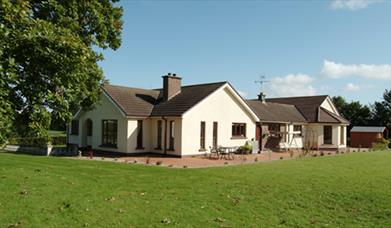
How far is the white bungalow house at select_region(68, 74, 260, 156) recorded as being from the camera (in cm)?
2511

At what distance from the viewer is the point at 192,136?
82.7 feet

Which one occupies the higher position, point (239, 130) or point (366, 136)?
point (239, 130)

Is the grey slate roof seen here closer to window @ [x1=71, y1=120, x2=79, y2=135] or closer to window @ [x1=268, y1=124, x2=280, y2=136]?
window @ [x1=268, y1=124, x2=280, y2=136]

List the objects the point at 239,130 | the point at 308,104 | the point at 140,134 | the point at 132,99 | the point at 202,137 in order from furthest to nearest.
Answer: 1. the point at 308,104
2. the point at 239,130
3. the point at 132,99
4. the point at 202,137
5. the point at 140,134

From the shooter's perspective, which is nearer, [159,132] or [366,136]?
[159,132]

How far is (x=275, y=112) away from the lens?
35844mm

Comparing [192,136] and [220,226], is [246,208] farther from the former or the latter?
[192,136]

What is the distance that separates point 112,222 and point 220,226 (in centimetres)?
246

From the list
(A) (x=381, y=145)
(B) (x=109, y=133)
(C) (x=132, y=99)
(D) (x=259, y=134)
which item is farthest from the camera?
(A) (x=381, y=145)

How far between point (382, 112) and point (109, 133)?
4539 centimetres

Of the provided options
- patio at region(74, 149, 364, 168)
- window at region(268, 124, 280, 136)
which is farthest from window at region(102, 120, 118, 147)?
window at region(268, 124, 280, 136)

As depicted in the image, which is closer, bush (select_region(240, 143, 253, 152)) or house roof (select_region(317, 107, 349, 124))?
bush (select_region(240, 143, 253, 152))

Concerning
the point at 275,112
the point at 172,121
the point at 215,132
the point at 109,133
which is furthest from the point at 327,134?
the point at 109,133

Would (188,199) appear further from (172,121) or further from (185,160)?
(172,121)
